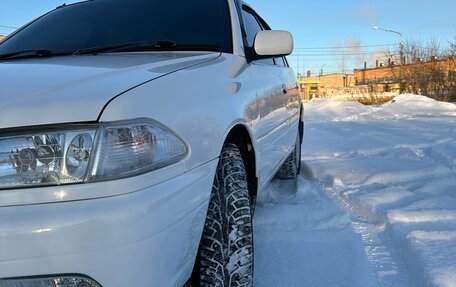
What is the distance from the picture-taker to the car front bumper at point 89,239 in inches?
44.4

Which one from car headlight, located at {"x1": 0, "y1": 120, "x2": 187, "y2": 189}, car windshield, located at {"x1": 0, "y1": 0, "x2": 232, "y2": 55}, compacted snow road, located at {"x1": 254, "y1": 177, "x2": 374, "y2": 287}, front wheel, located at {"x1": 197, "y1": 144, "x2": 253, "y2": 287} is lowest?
compacted snow road, located at {"x1": 254, "y1": 177, "x2": 374, "y2": 287}

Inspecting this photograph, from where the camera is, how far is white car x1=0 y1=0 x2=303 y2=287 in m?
1.15

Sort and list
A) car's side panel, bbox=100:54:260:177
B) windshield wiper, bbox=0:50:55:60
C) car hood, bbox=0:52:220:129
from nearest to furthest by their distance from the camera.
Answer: car hood, bbox=0:52:220:129 < car's side panel, bbox=100:54:260:177 < windshield wiper, bbox=0:50:55:60

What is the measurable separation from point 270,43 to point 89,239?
1.80 m

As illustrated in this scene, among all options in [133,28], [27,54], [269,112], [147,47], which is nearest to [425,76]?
[269,112]

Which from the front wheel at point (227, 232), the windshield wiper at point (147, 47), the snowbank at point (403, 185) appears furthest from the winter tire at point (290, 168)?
the front wheel at point (227, 232)

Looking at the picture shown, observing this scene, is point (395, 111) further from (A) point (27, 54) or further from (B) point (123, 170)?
(B) point (123, 170)

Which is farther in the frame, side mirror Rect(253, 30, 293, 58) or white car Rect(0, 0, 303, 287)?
side mirror Rect(253, 30, 293, 58)

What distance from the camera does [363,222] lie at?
3.13 m

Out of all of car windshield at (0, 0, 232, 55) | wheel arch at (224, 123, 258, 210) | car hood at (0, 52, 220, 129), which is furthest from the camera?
car windshield at (0, 0, 232, 55)

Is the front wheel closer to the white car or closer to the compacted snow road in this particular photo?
the white car

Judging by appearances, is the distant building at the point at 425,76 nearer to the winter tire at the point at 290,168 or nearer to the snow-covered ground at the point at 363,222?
the snow-covered ground at the point at 363,222

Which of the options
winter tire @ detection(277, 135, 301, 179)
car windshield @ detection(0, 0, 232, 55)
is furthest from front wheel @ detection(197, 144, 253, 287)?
winter tire @ detection(277, 135, 301, 179)

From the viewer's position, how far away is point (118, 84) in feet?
4.64
